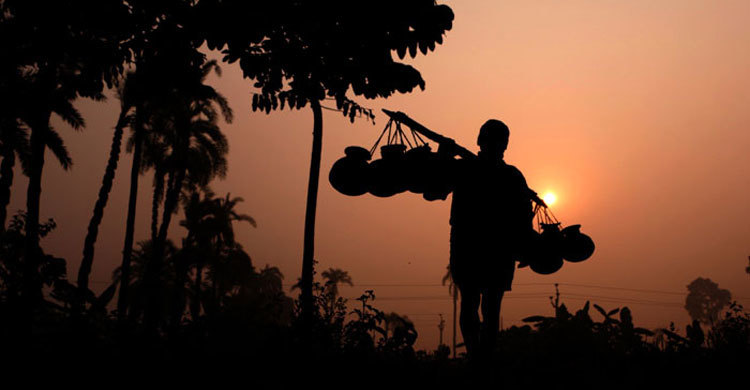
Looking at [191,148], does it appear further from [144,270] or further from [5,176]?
[144,270]

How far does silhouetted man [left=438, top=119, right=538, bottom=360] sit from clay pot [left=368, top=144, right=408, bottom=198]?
0.40m

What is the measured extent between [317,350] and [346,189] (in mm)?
2062

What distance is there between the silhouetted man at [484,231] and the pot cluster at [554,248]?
449 millimetres

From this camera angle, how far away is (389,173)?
16.2 ft

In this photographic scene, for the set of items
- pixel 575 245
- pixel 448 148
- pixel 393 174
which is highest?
pixel 448 148

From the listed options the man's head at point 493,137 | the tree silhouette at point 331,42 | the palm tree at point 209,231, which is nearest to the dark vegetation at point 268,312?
the tree silhouette at point 331,42

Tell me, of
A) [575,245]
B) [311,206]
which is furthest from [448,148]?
[311,206]

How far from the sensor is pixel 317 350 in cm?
611

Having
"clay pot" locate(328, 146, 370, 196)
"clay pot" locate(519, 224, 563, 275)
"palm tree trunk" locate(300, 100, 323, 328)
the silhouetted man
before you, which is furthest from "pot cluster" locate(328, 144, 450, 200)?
"palm tree trunk" locate(300, 100, 323, 328)

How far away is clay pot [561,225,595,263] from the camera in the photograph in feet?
18.8

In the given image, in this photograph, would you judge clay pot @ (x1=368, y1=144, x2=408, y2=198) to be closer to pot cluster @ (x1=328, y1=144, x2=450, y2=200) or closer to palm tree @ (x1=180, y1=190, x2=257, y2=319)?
pot cluster @ (x1=328, y1=144, x2=450, y2=200)

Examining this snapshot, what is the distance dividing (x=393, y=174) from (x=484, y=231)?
928 millimetres

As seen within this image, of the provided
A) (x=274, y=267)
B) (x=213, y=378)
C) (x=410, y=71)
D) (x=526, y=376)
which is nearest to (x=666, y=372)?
(x=526, y=376)

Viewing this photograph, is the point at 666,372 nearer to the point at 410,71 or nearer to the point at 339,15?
the point at 410,71
